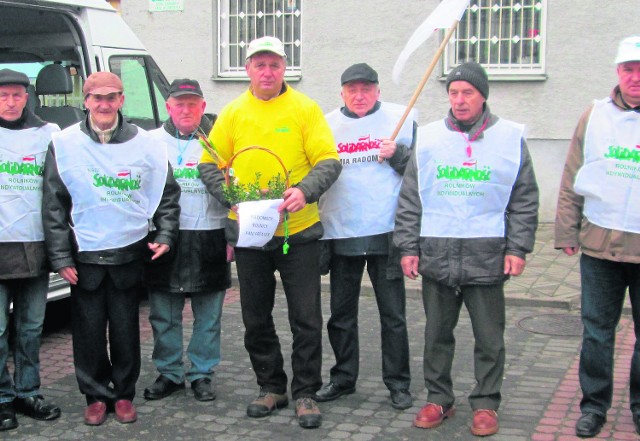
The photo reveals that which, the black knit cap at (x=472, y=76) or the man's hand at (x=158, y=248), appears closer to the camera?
the black knit cap at (x=472, y=76)

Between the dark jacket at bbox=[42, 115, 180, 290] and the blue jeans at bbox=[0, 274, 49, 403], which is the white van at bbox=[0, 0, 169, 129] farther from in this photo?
the blue jeans at bbox=[0, 274, 49, 403]

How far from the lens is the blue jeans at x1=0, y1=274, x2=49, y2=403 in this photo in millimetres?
5238

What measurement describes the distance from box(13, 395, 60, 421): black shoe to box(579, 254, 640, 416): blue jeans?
2905 mm

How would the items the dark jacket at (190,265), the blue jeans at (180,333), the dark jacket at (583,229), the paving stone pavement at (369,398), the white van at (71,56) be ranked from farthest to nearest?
the white van at (71,56) < the blue jeans at (180,333) < the dark jacket at (190,265) < the paving stone pavement at (369,398) < the dark jacket at (583,229)

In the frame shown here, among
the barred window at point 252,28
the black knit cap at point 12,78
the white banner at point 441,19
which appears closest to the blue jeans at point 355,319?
the white banner at point 441,19

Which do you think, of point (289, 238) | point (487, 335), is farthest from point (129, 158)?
point (487, 335)

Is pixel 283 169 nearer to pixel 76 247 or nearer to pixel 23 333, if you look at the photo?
pixel 76 247

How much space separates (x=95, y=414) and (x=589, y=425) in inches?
105

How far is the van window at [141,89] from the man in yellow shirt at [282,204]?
9.71 ft

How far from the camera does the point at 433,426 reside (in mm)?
5137

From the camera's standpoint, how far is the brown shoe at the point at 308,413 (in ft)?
16.9

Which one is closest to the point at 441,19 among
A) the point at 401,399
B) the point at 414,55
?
the point at 401,399

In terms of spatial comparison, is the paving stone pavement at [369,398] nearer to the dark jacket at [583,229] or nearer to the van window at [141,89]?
the dark jacket at [583,229]

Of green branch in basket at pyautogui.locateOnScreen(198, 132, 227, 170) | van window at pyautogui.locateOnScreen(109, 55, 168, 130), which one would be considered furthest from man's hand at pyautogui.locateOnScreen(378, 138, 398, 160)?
van window at pyautogui.locateOnScreen(109, 55, 168, 130)
